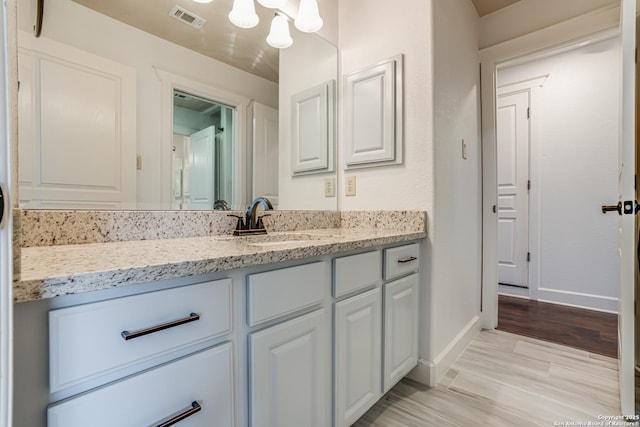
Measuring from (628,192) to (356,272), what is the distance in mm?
1206

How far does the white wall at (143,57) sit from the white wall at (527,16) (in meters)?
2.02

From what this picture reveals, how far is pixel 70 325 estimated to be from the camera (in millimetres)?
501

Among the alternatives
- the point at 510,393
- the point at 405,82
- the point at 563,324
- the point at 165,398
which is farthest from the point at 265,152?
the point at 563,324

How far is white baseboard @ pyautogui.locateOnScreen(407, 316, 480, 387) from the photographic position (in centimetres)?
157

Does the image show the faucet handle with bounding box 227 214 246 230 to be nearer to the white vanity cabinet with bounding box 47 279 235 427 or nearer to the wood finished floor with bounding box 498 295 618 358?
the white vanity cabinet with bounding box 47 279 235 427

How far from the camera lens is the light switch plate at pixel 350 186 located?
6.13 feet

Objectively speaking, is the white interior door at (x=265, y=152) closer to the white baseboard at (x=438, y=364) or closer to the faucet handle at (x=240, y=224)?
the faucet handle at (x=240, y=224)

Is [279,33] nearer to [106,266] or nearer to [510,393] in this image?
[106,266]

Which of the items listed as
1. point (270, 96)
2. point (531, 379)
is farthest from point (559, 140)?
point (270, 96)

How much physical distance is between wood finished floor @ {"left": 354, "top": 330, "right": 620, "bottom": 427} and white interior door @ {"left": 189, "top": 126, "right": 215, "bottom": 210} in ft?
3.95

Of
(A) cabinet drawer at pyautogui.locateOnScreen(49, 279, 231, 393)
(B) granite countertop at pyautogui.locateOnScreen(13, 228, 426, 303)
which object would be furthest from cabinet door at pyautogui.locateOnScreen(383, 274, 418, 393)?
(A) cabinet drawer at pyautogui.locateOnScreen(49, 279, 231, 393)

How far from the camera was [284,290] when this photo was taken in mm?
864

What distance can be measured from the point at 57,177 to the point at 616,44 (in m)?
4.06

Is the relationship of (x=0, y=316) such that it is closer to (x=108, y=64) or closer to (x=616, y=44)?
(x=108, y=64)
